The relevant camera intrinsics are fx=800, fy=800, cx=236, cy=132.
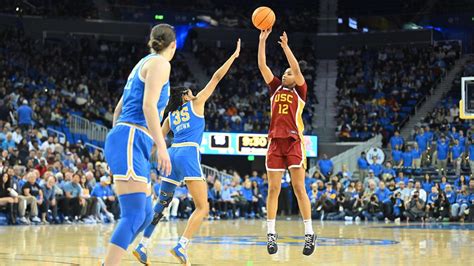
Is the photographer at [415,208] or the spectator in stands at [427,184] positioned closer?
the photographer at [415,208]

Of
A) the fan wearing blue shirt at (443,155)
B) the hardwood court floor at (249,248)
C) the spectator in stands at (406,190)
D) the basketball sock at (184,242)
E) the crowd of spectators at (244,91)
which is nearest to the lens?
the basketball sock at (184,242)

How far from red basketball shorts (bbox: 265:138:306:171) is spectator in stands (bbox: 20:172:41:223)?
9751 millimetres

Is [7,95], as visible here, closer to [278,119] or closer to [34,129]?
[34,129]

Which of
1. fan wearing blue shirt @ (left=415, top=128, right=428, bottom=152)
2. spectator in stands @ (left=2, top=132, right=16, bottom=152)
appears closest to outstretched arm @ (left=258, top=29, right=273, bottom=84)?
spectator in stands @ (left=2, top=132, right=16, bottom=152)

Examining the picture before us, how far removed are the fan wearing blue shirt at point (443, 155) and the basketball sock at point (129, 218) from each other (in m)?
21.4

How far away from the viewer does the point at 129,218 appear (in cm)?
581

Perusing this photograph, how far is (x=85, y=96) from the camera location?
28.1 meters

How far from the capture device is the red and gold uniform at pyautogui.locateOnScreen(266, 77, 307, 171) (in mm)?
9430

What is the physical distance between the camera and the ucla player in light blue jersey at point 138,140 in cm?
577

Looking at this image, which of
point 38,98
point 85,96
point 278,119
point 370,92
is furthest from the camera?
point 370,92

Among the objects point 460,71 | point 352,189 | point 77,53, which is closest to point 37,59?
point 77,53

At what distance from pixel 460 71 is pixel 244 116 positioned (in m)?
9.03

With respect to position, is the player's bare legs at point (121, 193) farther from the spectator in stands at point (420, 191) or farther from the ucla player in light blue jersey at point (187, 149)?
the spectator in stands at point (420, 191)

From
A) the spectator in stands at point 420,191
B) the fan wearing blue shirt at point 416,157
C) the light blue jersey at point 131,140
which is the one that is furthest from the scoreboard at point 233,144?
the light blue jersey at point 131,140
